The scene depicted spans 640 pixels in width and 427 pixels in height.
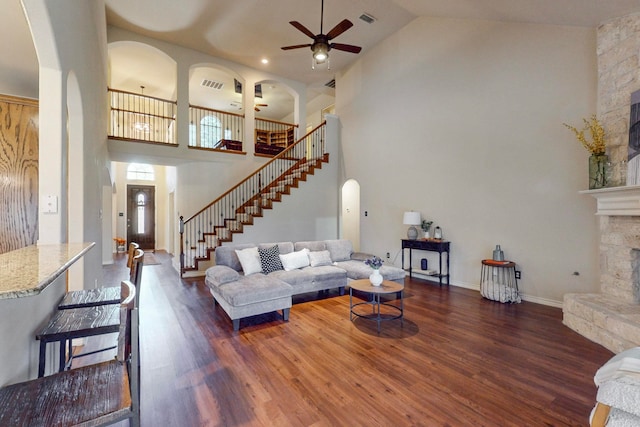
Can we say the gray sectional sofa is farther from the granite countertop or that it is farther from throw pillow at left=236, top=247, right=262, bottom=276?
the granite countertop

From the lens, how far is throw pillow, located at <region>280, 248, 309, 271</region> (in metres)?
4.44

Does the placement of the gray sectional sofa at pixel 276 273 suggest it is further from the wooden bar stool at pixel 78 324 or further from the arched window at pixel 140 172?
the arched window at pixel 140 172

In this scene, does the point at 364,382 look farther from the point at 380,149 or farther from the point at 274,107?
the point at 274,107

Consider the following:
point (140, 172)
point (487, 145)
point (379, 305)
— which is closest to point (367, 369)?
point (379, 305)

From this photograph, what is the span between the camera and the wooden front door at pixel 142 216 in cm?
1023

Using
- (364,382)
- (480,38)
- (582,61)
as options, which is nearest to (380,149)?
(480,38)

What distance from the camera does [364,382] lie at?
2.28m

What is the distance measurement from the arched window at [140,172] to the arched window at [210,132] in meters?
2.35

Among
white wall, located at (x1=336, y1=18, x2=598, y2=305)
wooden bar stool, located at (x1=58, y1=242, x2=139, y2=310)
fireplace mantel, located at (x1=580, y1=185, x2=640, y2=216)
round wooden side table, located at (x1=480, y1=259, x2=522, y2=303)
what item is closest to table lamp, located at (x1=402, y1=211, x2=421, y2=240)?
white wall, located at (x1=336, y1=18, x2=598, y2=305)

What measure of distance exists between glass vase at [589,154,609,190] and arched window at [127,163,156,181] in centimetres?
1178

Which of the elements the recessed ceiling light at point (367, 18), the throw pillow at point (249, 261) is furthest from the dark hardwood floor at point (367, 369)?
the recessed ceiling light at point (367, 18)

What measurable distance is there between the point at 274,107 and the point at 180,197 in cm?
551

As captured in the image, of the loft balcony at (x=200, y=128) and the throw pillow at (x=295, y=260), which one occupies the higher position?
the loft balcony at (x=200, y=128)

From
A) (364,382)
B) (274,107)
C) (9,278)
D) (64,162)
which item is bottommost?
(364,382)
